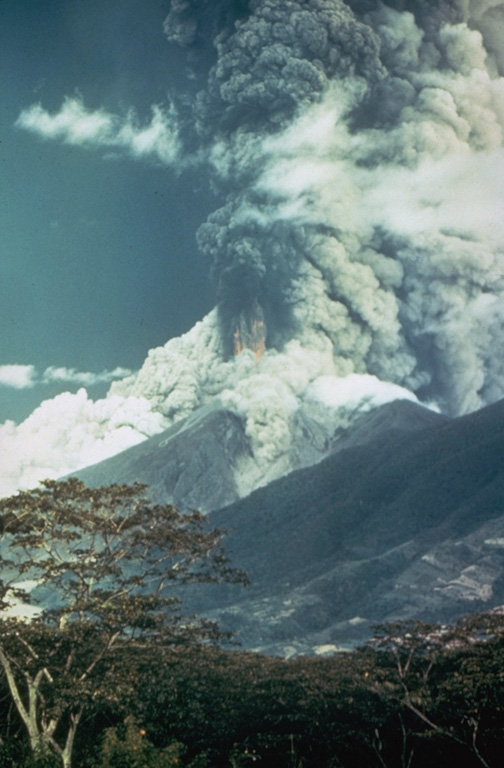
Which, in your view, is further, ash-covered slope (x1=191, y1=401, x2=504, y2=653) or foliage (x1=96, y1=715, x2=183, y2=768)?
ash-covered slope (x1=191, y1=401, x2=504, y2=653)

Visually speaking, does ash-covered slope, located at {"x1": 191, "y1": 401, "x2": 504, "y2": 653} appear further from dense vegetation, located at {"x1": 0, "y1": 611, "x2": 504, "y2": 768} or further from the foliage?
the foliage

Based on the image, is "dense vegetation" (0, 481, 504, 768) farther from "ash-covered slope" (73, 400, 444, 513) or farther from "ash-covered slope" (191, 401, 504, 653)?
"ash-covered slope" (73, 400, 444, 513)

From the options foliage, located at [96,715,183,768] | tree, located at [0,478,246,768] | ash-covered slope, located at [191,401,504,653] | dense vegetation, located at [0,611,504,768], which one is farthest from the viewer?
ash-covered slope, located at [191,401,504,653]

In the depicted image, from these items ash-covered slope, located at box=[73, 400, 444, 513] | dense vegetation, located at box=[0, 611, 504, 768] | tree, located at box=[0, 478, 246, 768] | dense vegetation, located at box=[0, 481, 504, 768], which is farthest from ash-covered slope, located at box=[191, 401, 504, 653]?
tree, located at box=[0, 478, 246, 768]

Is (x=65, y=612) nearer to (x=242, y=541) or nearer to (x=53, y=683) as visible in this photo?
(x=53, y=683)

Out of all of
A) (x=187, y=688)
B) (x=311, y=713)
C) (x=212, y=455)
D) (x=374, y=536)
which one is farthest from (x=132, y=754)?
(x=212, y=455)

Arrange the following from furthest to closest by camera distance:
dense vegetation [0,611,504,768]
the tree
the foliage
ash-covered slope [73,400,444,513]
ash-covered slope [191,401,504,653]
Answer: ash-covered slope [73,400,444,513] < ash-covered slope [191,401,504,653] < dense vegetation [0,611,504,768] < the tree < the foliage

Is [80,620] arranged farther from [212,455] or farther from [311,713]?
[212,455]

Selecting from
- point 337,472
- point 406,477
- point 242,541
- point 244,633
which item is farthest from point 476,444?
point 244,633

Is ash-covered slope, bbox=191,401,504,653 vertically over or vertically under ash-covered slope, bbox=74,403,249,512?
under
